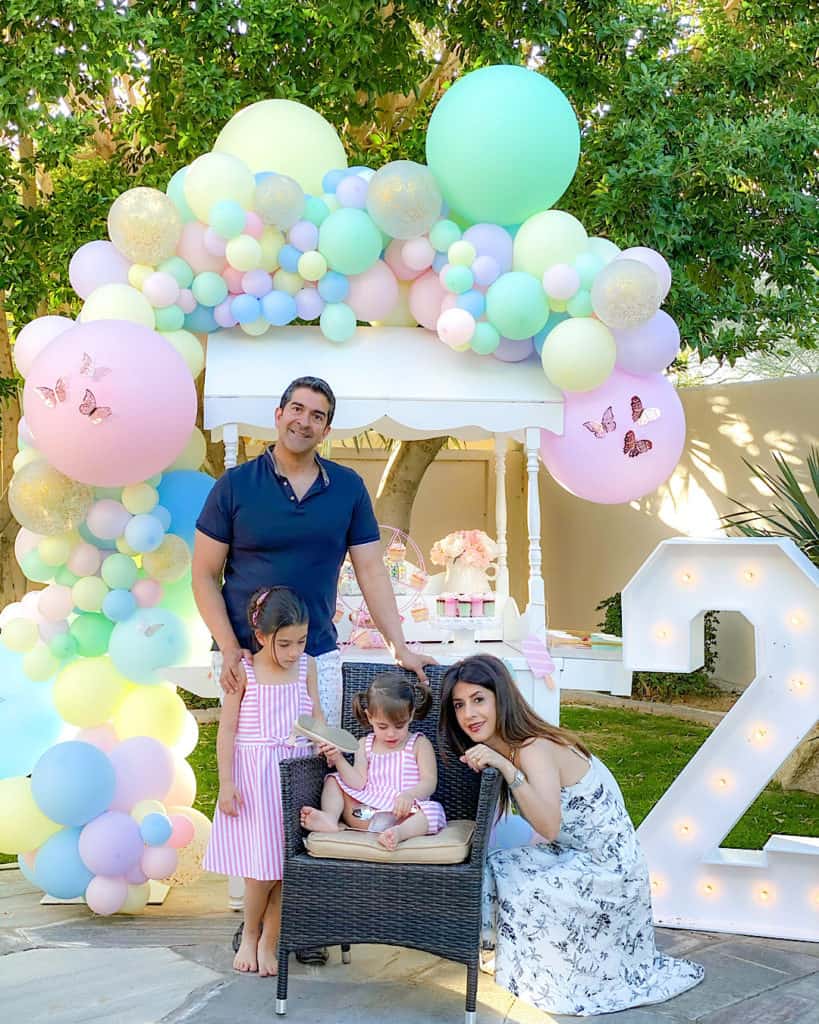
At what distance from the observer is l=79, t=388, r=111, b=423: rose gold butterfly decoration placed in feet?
12.9

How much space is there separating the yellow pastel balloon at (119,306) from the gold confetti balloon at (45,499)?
0.57 m

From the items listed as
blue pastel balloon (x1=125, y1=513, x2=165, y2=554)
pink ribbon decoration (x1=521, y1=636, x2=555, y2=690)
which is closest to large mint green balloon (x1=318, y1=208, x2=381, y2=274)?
blue pastel balloon (x1=125, y1=513, x2=165, y2=554)

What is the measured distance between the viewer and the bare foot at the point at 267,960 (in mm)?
3490

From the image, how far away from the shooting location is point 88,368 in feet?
12.9

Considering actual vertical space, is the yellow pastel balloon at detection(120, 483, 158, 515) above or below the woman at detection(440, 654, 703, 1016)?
above

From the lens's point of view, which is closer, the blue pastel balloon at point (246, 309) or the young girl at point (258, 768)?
the young girl at point (258, 768)

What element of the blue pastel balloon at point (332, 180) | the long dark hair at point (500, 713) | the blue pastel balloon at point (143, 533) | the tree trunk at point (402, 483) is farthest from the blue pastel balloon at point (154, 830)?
the tree trunk at point (402, 483)

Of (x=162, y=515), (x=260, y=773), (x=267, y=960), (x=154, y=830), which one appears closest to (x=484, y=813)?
(x=260, y=773)

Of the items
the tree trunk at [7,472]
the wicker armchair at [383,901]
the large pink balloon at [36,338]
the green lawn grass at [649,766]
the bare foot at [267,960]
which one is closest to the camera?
the wicker armchair at [383,901]

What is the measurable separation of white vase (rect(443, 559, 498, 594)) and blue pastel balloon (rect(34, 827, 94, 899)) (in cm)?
202

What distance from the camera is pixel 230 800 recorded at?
346 centimetres

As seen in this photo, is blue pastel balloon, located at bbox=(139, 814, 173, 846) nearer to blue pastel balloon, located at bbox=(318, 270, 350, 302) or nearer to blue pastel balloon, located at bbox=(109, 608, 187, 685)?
blue pastel balloon, located at bbox=(109, 608, 187, 685)

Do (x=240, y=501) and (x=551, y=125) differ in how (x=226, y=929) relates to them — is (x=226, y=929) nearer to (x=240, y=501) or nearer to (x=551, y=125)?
(x=240, y=501)

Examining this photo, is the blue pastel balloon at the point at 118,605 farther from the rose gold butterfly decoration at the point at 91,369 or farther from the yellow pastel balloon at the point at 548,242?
the yellow pastel balloon at the point at 548,242
